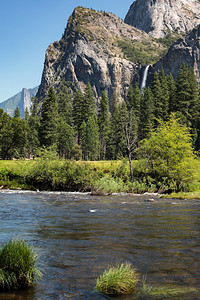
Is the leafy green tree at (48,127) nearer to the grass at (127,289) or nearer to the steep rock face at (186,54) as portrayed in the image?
the grass at (127,289)

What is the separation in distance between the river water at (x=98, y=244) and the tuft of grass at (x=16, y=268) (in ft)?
0.71

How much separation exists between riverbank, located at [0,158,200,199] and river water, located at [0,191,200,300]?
1272 cm

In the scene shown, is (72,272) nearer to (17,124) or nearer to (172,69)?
(17,124)

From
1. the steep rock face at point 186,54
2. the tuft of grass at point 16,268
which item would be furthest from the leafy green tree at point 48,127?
the steep rock face at point 186,54

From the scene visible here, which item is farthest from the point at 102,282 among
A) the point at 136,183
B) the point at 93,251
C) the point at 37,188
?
the point at 37,188

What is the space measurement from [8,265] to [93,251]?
3.73 meters

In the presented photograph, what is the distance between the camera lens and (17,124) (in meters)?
72.4

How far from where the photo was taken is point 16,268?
6.33 meters

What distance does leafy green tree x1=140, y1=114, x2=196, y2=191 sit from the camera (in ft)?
106

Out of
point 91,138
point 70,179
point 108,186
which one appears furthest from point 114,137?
point 108,186

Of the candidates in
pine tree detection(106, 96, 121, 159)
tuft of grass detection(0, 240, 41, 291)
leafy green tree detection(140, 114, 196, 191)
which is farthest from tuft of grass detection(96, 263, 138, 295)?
pine tree detection(106, 96, 121, 159)

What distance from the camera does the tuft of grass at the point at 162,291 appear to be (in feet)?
20.0

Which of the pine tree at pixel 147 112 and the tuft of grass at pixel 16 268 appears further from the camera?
the pine tree at pixel 147 112

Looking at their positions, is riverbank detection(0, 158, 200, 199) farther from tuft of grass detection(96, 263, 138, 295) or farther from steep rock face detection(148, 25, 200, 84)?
steep rock face detection(148, 25, 200, 84)
